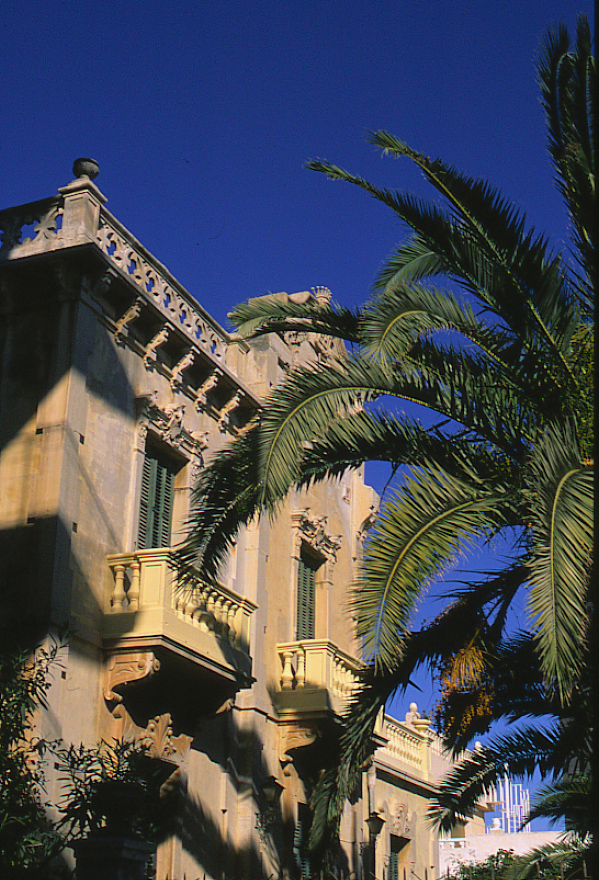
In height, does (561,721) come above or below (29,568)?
below

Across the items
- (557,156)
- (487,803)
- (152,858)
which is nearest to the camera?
(557,156)

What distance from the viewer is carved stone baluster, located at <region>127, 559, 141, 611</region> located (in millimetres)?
12781

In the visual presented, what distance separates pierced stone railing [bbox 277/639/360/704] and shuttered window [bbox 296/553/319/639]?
4.02 feet

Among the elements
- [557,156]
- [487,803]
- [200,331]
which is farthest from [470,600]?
[487,803]

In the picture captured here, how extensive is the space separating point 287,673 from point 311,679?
44 cm

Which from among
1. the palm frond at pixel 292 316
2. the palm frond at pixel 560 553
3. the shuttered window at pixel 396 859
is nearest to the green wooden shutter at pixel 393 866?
the shuttered window at pixel 396 859

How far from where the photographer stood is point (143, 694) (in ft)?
43.2

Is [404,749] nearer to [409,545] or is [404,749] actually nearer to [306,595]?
[306,595]

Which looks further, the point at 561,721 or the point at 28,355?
the point at 28,355

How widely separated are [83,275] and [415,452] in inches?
227

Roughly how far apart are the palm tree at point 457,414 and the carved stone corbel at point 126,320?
14.8ft

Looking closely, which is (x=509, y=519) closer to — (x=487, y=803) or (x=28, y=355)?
(x=28, y=355)

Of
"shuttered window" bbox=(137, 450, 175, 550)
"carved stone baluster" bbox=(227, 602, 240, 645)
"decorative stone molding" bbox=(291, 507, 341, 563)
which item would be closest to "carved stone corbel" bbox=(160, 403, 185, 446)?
"shuttered window" bbox=(137, 450, 175, 550)

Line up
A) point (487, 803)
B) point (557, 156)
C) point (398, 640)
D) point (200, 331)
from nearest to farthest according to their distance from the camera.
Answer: point (398, 640) < point (557, 156) < point (200, 331) < point (487, 803)
